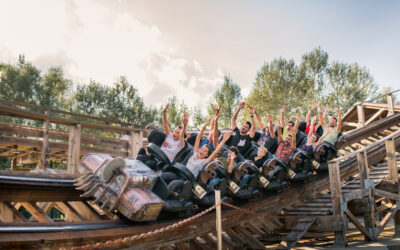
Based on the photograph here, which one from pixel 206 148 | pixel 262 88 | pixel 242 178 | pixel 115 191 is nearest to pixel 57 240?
pixel 115 191

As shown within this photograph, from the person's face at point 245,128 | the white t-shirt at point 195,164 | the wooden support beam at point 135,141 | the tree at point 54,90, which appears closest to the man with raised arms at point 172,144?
the white t-shirt at point 195,164

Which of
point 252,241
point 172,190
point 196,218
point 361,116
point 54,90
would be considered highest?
point 54,90

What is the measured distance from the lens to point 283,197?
616 cm

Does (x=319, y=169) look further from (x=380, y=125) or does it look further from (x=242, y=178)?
(x=380, y=125)

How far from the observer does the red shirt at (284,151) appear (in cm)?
630

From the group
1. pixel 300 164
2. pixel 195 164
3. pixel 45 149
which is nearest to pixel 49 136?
pixel 45 149

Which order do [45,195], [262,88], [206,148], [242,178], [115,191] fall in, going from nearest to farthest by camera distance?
1. [115,191]
2. [45,195]
3. [206,148]
4. [242,178]
5. [262,88]

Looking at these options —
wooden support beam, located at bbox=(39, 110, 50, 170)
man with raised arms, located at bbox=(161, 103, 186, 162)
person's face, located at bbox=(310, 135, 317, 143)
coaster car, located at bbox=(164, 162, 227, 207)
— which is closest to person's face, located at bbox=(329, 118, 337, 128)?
person's face, located at bbox=(310, 135, 317, 143)

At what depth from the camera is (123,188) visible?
371cm

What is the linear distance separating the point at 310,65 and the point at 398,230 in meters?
24.2

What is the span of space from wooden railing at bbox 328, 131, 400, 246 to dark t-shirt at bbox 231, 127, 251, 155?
1504mm

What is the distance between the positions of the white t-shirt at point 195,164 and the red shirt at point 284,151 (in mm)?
2137

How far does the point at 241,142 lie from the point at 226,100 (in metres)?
20.2

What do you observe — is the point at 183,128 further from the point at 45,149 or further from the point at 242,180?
the point at 45,149
